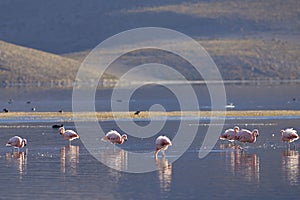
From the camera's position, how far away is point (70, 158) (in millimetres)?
22984

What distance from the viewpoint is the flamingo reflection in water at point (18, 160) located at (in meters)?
21.0

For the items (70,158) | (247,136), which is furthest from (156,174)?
(247,136)

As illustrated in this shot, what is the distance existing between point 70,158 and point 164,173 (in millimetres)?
3677

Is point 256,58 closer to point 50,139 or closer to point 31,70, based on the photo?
point 31,70

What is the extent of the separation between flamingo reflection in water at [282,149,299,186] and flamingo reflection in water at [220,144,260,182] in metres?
0.61

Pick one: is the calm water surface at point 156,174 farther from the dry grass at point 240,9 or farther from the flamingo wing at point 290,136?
the dry grass at point 240,9

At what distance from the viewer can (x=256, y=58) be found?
10712 centimetres

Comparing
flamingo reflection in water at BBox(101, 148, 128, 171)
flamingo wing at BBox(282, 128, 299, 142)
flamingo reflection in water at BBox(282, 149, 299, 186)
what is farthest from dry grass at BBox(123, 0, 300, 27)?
flamingo reflection in water at BBox(282, 149, 299, 186)

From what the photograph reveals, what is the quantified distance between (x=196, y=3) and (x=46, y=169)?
12673 centimetres

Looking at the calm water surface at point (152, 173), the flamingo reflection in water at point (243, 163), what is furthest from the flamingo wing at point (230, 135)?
the flamingo reflection in water at point (243, 163)

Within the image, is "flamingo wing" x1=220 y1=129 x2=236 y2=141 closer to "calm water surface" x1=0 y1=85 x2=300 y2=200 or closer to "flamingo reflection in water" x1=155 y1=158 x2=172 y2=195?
"calm water surface" x1=0 y1=85 x2=300 y2=200

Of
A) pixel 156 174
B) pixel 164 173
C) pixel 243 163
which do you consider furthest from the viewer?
pixel 243 163

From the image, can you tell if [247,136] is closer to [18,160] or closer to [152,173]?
[152,173]

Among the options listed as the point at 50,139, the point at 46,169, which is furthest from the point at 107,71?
the point at 46,169
